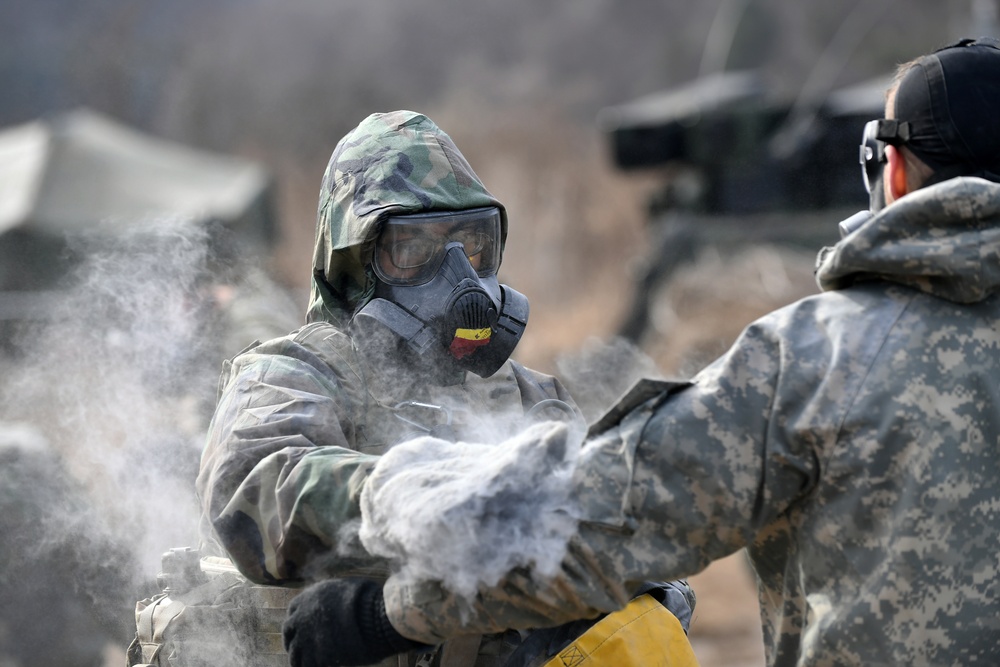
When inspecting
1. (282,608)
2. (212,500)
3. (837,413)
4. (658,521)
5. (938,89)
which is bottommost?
(282,608)

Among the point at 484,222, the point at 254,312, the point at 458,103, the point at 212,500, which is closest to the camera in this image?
the point at 212,500

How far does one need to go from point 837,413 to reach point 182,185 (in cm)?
1117

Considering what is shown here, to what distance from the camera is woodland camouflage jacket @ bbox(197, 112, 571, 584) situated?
8.63 ft

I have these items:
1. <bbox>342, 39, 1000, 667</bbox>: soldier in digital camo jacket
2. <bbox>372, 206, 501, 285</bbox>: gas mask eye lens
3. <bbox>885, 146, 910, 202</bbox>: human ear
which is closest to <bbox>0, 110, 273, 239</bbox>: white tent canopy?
<bbox>372, 206, 501, 285</bbox>: gas mask eye lens

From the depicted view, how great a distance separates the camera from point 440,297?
327 cm

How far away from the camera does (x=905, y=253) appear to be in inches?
86.4

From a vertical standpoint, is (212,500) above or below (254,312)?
above

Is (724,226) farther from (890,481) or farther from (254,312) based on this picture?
(890,481)

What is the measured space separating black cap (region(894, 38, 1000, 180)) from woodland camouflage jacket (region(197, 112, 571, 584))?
1284mm

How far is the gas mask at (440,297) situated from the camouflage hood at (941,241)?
1.25 meters

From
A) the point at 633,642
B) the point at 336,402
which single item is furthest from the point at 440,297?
the point at 633,642

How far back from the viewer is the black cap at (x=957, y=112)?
238cm

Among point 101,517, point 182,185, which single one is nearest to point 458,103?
point 182,185

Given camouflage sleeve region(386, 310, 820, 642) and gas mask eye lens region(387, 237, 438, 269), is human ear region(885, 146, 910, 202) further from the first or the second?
gas mask eye lens region(387, 237, 438, 269)
